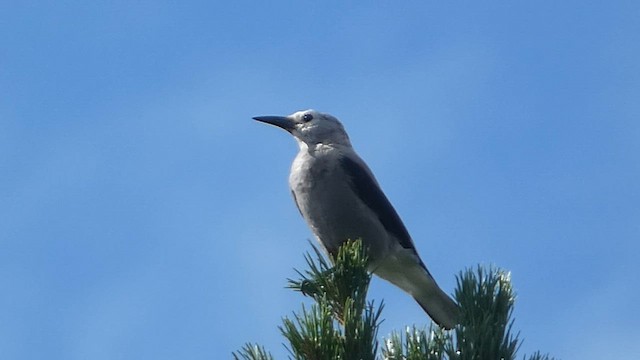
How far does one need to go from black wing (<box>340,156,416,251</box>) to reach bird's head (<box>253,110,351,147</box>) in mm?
484

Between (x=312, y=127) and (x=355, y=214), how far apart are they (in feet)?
3.43

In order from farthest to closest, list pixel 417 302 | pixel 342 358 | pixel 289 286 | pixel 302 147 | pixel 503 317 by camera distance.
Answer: pixel 302 147 < pixel 417 302 < pixel 289 286 < pixel 503 317 < pixel 342 358

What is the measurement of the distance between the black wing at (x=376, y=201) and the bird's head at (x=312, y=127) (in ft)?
1.59

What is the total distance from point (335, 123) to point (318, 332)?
3862 millimetres

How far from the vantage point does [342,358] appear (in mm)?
2793

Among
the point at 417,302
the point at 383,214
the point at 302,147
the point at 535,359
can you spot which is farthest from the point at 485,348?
the point at 302,147

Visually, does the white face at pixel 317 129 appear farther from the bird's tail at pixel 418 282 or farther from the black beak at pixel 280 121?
the bird's tail at pixel 418 282

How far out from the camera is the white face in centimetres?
643

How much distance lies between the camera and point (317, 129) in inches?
257

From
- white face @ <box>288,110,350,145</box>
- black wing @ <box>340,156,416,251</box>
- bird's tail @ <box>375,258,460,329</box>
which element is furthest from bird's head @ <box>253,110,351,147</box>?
bird's tail @ <box>375,258,460,329</box>

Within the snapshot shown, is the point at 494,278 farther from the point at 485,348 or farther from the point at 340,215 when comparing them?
the point at 340,215

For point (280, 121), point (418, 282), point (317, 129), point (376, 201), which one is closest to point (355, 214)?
point (376, 201)

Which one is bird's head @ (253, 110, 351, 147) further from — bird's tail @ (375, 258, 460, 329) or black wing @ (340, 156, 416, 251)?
bird's tail @ (375, 258, 460, 329)

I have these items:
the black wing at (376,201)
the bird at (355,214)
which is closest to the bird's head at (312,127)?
the bird at (355,214)
